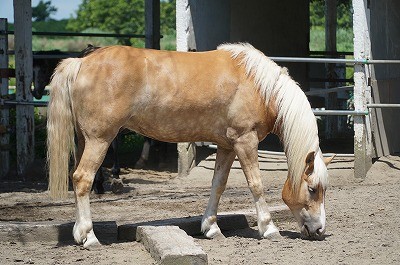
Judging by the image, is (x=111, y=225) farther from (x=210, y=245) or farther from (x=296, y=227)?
(x=296, y=227)

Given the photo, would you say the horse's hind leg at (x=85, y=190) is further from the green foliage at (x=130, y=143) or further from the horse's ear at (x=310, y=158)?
the green foliage at (x=130, y=143)

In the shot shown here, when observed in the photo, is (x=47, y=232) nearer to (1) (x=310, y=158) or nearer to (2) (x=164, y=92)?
(2) (x=164, y=92)

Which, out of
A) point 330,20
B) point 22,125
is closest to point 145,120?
point 22,125

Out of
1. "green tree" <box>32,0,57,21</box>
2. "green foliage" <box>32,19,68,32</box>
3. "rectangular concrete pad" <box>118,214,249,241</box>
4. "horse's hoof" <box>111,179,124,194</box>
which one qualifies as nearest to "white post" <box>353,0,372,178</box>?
"horse's hoof" <box>111,179,124,194</box>

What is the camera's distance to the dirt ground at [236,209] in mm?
5289

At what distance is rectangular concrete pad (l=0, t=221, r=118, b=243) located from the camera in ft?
19.2

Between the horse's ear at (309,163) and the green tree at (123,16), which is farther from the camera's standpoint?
the green tree at (123,16)

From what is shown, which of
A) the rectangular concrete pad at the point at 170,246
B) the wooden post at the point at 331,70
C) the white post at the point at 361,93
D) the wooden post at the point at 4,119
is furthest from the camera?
the wooden post at the point at 331,70

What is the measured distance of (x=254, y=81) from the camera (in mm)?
5996

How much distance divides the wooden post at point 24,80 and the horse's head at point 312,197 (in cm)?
509

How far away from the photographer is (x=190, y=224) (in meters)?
6.18

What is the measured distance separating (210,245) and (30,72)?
→ 510cm

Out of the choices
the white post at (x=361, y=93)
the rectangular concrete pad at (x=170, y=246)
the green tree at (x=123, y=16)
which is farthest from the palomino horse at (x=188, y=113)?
the green tree at (x=123, y=16)

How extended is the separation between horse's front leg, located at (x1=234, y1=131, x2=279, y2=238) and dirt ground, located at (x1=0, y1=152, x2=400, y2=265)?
0.44 ft
